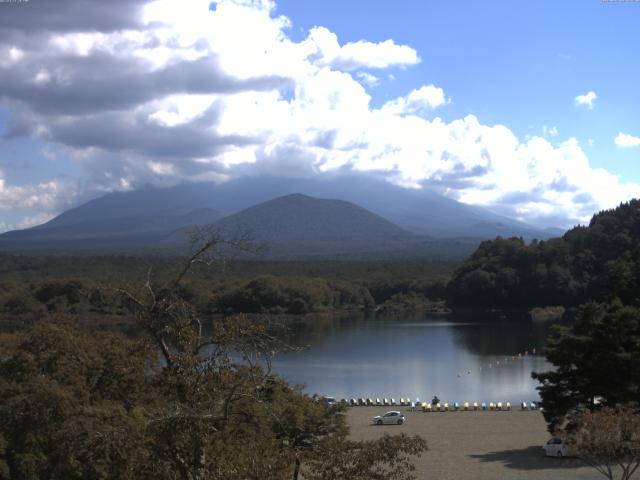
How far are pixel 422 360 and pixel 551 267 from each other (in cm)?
2731

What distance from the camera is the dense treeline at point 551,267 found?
57281 millimetres

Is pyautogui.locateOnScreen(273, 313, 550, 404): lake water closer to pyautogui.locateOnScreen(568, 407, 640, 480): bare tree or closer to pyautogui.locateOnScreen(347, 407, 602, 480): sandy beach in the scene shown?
pyautogui.locateOnScreen(347, 407, 602, 480): sandy beach

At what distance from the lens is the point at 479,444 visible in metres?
16.5

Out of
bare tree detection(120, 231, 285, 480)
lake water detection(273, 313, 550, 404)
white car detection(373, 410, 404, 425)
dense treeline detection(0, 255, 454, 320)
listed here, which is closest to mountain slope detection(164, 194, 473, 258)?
dense treeline detection(0, 255, 454, 320)

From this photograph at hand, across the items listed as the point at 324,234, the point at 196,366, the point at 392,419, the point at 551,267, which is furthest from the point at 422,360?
the point at 324,234

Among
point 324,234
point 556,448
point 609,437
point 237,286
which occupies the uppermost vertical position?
point 324,234

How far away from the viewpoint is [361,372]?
3173 cm

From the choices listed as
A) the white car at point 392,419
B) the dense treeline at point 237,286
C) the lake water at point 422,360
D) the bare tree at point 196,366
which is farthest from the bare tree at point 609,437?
the dense treeline at point 237,286

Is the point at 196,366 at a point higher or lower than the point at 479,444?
higher

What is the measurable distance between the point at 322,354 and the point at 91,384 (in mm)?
26164

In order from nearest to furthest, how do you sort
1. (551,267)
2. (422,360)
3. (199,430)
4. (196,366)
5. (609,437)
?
(199,430) < (196,366) < (609,437) < (422,360) < (551,267)

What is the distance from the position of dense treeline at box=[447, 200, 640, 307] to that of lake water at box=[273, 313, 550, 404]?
6315 mm

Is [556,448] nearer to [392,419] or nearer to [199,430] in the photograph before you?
[392,419]

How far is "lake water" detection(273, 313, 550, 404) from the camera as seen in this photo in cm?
2780
